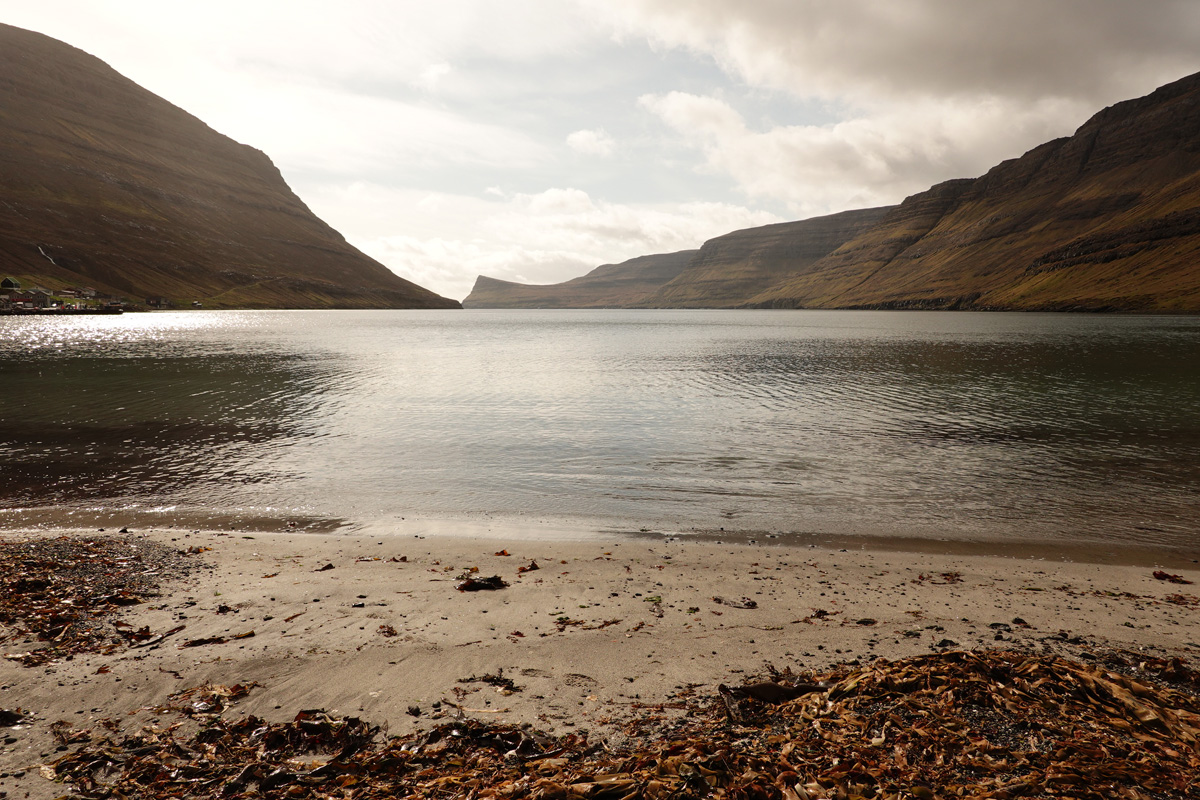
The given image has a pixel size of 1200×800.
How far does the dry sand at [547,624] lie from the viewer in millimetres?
7215

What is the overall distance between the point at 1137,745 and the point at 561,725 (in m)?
6.05

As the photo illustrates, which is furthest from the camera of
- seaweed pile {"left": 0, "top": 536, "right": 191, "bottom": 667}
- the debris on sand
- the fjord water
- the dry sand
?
the fjord water

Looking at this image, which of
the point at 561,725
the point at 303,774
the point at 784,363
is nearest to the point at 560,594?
the point at 561,725

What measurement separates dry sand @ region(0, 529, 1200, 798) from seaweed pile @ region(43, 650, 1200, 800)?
1.78 feet

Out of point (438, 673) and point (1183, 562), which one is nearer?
point (438, 673)

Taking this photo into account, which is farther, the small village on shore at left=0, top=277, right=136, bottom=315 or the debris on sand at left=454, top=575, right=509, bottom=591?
the small village on shore at left=0, top=277, right=136, bottom=315

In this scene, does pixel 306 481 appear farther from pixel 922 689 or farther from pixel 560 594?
pixel 922 689

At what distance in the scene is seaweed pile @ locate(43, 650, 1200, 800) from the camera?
5227mm

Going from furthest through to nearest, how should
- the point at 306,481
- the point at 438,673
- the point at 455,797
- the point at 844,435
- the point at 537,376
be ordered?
the point at 537,376, the point at 844,435, the point at 306,481, the point at 438,673, the point at 455,797

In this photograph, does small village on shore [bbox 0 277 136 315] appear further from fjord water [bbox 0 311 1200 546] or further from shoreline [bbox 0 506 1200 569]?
shoreline [bbox 0 506 1200 569]

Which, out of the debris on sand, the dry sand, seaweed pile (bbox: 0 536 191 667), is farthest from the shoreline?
the debris on sand

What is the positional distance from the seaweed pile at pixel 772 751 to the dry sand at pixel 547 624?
544 mm

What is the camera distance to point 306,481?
21.4 m

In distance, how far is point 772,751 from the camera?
19.0ft
